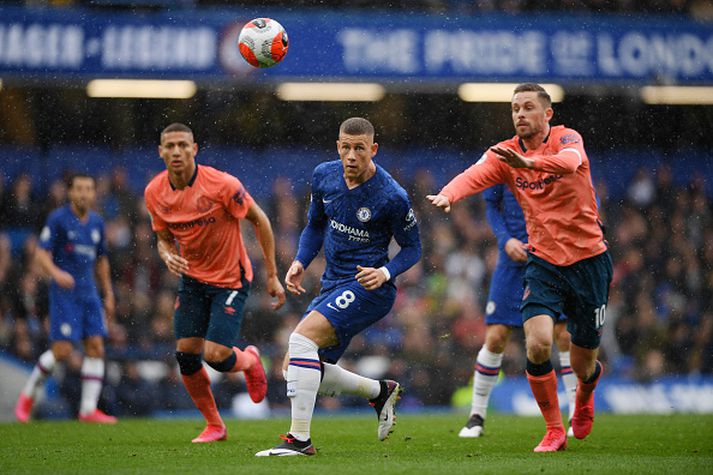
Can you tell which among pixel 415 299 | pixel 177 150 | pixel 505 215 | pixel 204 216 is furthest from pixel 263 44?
pixel 415 299

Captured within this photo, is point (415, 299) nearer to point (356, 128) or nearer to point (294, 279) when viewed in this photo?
point (294, 279)

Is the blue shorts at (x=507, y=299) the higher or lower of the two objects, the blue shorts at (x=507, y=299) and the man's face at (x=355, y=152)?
the lower

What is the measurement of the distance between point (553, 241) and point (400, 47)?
8083mm

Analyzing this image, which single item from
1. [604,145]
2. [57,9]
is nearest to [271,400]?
[57,9]

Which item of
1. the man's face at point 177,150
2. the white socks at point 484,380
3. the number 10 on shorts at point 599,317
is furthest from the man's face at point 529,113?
the man's face at point 177,150

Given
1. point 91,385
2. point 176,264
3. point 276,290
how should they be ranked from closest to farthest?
point 176,264 → point 276,290 → point 91,385

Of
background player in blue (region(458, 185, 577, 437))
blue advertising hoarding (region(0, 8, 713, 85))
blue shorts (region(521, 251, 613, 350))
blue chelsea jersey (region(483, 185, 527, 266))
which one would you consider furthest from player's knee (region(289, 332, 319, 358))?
blue advertising hoarding (region(0, 8, 713, 85))

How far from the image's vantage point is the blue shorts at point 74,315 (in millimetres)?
11516

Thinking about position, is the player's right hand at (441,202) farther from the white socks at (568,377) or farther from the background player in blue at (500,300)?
the white socks at (568,377)

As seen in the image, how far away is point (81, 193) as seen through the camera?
38.2 feet

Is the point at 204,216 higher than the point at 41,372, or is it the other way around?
the point at 204,216

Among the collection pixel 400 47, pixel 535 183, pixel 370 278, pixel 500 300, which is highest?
pixel 400 47

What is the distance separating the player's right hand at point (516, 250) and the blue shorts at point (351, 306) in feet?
6.21

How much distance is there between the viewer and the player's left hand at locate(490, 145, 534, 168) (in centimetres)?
672
